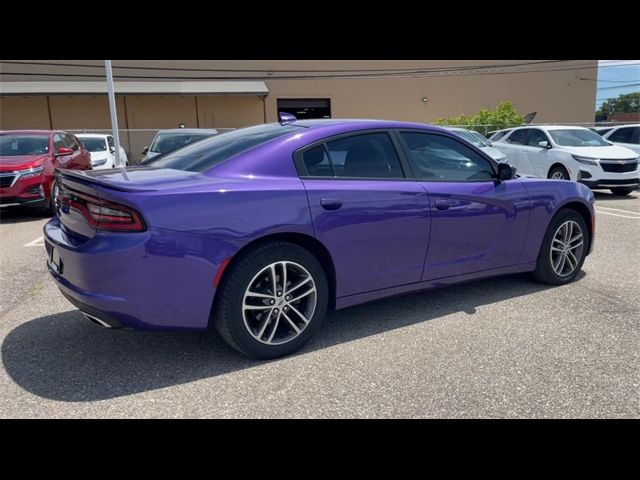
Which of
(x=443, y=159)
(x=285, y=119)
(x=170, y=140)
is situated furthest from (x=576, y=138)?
(x=285, y=119)

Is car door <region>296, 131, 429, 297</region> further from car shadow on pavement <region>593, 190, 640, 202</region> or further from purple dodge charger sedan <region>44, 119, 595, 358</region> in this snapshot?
car shadow on pavement <region>593, 190, 640, 202</region>

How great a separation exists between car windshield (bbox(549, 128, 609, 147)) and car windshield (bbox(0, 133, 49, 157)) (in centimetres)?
1090

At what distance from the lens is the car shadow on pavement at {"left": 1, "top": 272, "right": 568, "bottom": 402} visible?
3.01 meters

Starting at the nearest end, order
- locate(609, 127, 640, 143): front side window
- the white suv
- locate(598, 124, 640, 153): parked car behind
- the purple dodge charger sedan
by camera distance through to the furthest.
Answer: the purple dodge charger sedan → the white suv → locate(598, 124, 640, 153): parked car behind → locate(609, 127, 640, 143): front side window

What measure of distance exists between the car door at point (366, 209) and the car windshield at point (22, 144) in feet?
26.7

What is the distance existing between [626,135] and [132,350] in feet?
47.8

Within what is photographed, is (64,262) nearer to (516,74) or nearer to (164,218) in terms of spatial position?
(164,218)

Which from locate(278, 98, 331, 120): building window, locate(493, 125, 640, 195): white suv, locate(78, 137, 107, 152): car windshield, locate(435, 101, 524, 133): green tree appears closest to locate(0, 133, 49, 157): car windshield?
locate(78, 137, 107, 152): car windshield

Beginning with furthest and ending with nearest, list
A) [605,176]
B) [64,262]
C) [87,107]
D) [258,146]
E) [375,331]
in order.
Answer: [87,107] < [605,176] < [375,331] < [258,146] < [64,262]

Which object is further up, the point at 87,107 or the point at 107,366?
the point at 87,107

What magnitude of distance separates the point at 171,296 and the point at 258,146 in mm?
1170

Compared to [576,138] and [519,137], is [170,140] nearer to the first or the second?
[519,137]

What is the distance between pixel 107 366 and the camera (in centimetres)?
322

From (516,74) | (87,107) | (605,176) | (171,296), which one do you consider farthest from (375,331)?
(516,74)
